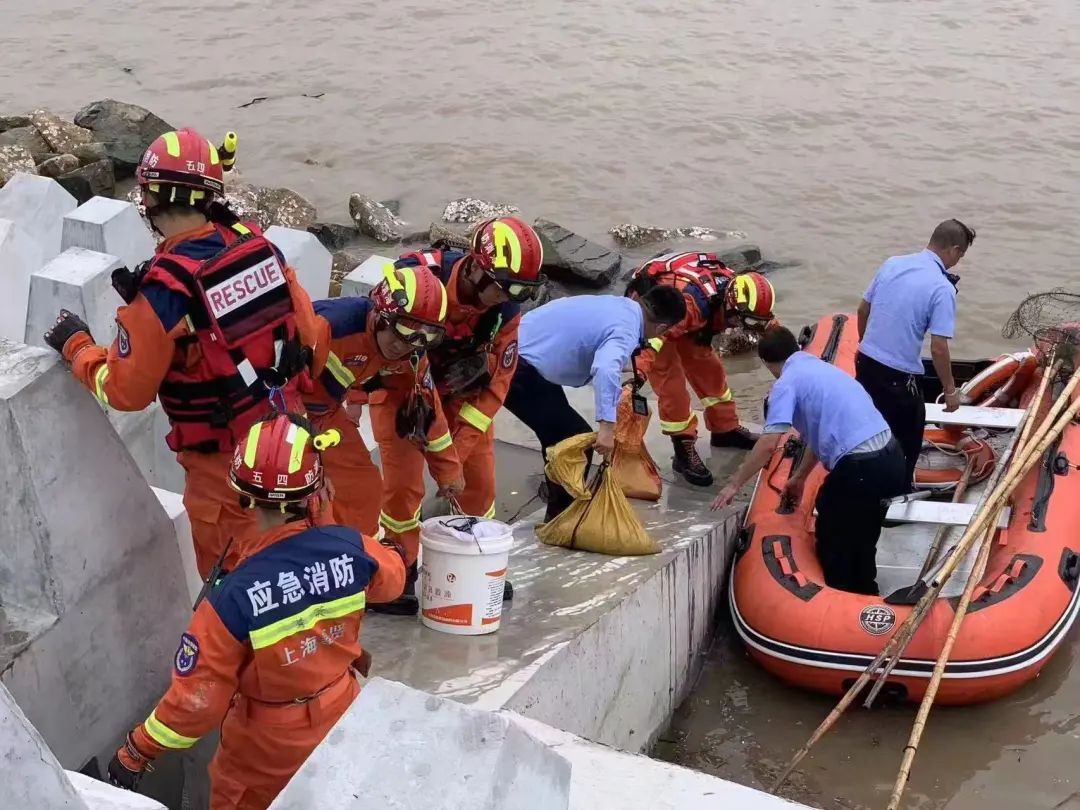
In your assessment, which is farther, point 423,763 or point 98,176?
point 98,176

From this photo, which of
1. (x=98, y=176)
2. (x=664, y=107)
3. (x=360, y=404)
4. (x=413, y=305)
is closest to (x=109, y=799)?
(x=413, y=305)

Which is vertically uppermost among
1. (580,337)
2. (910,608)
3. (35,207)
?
(35,207)

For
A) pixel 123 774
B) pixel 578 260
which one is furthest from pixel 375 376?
pixel 578 260

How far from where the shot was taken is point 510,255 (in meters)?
4.11

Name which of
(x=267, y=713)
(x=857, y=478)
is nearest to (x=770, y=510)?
(x=857, y=478)

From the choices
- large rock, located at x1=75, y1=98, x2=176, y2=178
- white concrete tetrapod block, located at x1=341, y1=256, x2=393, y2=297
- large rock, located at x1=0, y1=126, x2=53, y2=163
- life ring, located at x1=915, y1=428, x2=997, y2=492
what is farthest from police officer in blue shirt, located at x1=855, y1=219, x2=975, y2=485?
large rock, located at x1=0, y1=126, x2=53, y2=163

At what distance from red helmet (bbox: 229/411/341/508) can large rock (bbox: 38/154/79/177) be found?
797 cm

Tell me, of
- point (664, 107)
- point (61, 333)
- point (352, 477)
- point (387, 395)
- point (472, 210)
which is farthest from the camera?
point (664, 107)

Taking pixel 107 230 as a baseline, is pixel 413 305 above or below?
above

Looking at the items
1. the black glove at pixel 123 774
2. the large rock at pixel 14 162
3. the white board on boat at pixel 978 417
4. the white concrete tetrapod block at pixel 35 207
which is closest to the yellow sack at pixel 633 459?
the white board on boat at pixel 978 417

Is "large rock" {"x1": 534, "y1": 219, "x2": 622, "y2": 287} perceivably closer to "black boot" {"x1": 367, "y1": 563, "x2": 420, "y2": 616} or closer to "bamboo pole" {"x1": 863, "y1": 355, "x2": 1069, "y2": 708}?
"bamboo pole" {"x1": 863, "y1": 355, "x2": 1069, "y2": 708}

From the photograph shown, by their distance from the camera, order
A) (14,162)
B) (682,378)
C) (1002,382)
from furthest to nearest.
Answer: (14,162) < (1002,382) < (682,378)

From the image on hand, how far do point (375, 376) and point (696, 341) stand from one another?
98.5 inches

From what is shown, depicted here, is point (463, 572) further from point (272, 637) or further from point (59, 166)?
point (59, 166)
